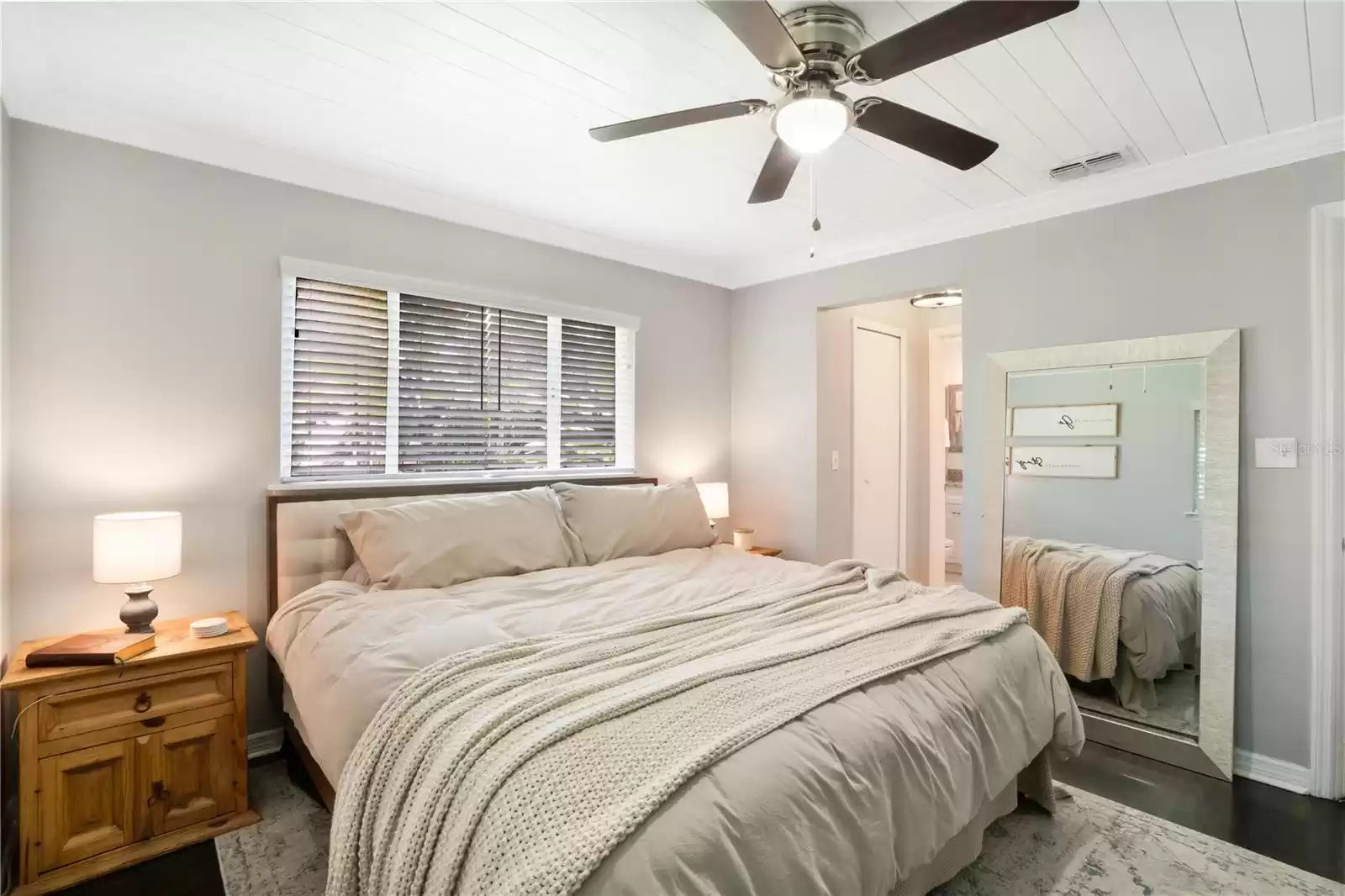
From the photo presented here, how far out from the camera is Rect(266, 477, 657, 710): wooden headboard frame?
262 cm

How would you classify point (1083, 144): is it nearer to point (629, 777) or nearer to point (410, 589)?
point (629, 777)

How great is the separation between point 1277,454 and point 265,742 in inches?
165

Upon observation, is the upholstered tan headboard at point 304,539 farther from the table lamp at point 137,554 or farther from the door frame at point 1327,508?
the door frame at point 1327,508

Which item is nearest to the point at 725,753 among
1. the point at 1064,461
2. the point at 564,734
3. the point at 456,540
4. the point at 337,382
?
the point at 564,734

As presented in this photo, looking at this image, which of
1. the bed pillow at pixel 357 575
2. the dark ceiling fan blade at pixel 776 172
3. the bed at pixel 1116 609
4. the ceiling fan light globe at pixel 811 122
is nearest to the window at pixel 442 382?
the bed pillow at pixel 357 575

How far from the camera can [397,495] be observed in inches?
116

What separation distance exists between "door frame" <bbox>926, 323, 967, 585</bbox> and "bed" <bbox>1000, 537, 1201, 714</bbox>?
184 centimetres

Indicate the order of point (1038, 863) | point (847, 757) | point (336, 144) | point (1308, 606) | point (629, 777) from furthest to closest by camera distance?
point (336, 144)
point (1308, 606)
point (1038, 863)
point (847, 757)
point (629, 777)

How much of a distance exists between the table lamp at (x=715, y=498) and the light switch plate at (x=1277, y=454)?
2.52m

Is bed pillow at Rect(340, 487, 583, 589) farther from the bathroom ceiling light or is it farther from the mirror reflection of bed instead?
the bathroom ceiling light

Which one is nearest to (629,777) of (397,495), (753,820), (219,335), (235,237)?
(753,820)

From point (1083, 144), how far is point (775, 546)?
2.71 meters

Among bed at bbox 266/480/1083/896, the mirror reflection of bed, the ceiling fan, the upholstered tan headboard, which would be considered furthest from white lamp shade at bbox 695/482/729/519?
the ceiling fan

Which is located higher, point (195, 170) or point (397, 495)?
point (195, 170)
